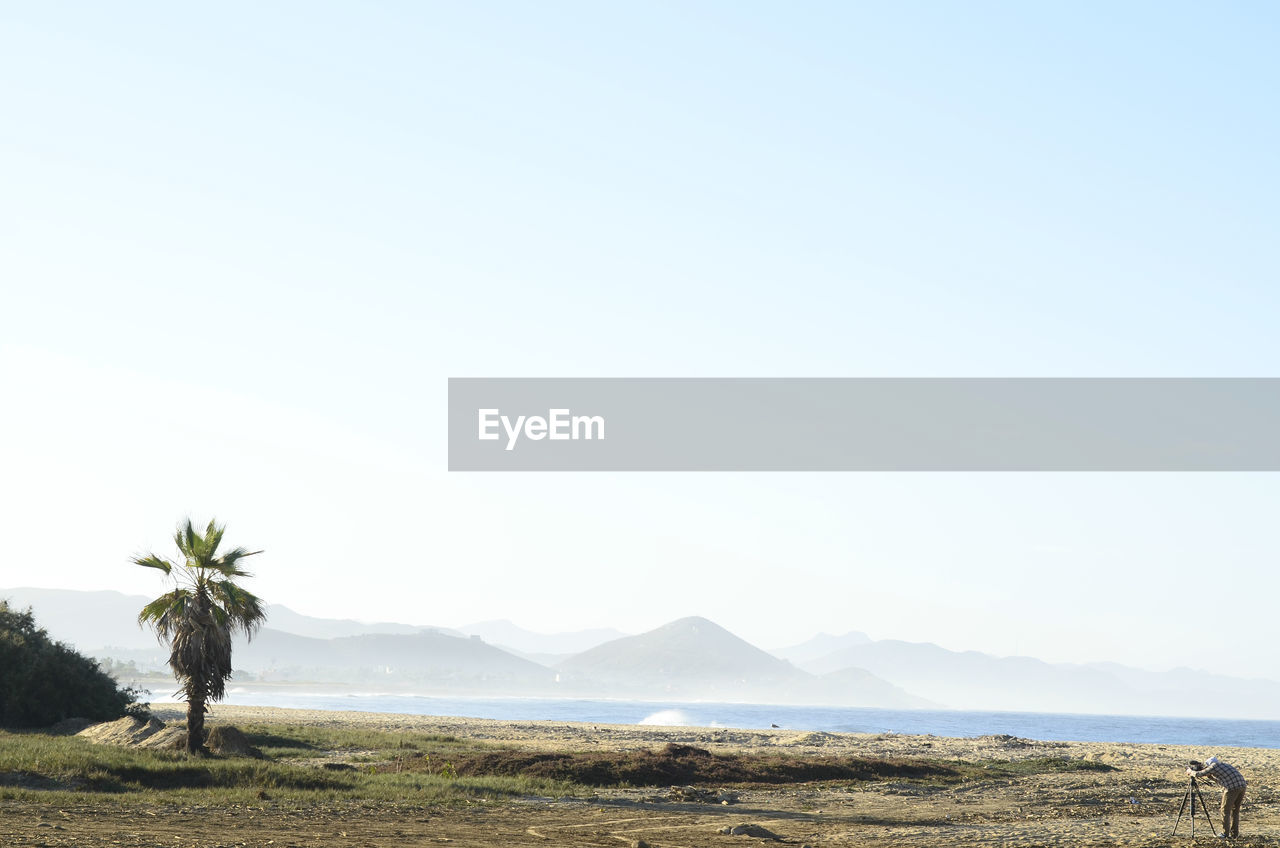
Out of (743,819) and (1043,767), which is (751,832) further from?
(1043,767)

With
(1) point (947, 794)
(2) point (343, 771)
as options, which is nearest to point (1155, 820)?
(1) point (947, 794)

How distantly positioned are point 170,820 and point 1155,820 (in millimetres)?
22571

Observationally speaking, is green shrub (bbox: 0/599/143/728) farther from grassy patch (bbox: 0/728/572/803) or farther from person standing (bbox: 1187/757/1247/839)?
person standing (bbox: 1187/757/1247/839)

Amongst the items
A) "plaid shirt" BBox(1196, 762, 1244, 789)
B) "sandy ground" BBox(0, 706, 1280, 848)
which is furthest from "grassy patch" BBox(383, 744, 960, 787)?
Answer: "plaid shirt" BBox(1196, 762, 1244, 789)

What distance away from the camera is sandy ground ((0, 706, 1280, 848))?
67.4ft

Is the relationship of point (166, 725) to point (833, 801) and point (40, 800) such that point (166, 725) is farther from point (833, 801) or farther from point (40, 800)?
point (833, 801)

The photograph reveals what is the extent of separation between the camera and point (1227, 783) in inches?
850

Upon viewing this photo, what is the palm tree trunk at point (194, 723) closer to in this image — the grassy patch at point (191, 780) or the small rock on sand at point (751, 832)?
the grassy patch at point (191, 780)

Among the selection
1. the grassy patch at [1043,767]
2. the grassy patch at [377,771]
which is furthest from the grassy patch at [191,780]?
the grassy patch at [1043,767]

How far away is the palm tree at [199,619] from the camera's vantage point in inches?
1278

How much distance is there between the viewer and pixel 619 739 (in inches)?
2427

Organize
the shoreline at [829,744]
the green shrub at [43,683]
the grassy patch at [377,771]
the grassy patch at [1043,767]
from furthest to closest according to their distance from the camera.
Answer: the shoreline at [829,744]
the grassy patch at [1043,767]
the green shrub at [43,683]
the grassy patch at [377,771]

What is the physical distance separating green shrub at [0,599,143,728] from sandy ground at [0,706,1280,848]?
72.3ft

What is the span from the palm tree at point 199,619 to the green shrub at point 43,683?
43.8ft
